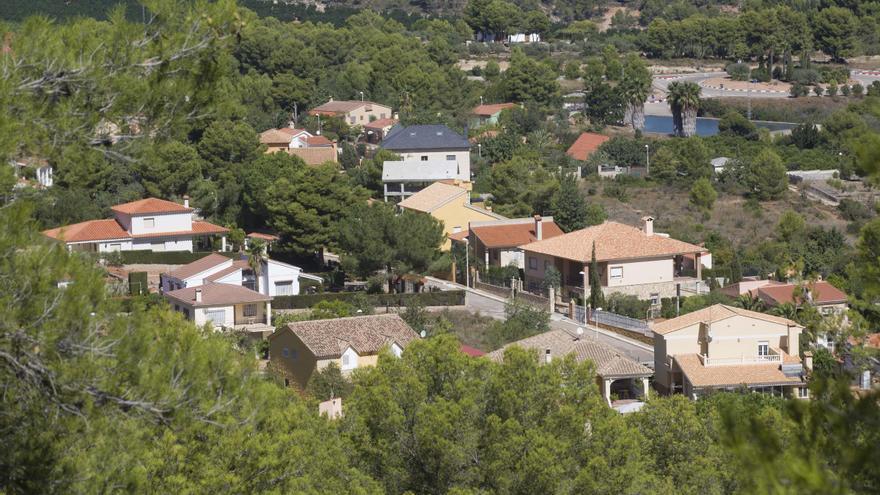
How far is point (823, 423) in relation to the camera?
24.0 feet

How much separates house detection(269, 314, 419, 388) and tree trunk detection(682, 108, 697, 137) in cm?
3837

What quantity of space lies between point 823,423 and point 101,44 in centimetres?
547

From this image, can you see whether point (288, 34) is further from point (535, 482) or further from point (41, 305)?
point (41, 305)

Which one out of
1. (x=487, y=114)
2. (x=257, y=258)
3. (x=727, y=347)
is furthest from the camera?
(x=487, y=114)

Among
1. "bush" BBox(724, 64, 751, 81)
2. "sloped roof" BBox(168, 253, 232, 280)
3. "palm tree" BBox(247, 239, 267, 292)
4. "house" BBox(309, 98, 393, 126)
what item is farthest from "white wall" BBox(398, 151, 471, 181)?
"bush" BBox(724, 64, 751, 81)

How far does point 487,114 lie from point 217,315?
120 ft

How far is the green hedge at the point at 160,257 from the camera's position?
45375mm

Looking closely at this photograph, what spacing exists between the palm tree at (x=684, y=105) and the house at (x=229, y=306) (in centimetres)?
3572

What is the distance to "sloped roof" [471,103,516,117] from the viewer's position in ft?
238

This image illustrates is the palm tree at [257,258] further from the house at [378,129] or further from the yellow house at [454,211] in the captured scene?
the house at [378,129]

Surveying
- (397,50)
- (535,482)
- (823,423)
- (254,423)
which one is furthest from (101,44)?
(397,50)

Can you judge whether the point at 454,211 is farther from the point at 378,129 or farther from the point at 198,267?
the point at 378,129

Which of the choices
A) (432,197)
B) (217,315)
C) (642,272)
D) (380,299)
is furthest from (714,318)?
(432,197)

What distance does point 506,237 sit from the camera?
4544cm
